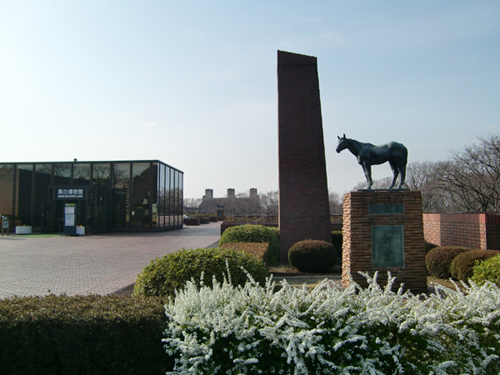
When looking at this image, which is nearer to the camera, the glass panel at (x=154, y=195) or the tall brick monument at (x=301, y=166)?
the tall brick monument at (x=301, y=166)

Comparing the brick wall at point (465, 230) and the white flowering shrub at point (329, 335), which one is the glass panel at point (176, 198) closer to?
the brick wall at point (465, 230)

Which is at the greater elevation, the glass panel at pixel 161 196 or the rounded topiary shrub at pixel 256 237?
the glass panel at pixel 161 196

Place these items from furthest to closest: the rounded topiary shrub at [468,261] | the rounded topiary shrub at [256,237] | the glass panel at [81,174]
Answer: the glass panel at [81,174], the rounded topiary shrub at [256,237], the rounded topiary shrub at [468,261]

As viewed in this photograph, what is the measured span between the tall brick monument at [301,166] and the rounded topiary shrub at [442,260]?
3799mm

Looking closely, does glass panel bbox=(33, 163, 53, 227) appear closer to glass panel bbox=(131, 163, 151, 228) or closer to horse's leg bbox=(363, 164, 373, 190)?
glass panel bbox=(131, 163, 151, 228)

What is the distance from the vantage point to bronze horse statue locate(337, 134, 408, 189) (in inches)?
297

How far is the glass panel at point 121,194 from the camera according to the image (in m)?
→ 29.1

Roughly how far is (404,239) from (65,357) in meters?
5.84

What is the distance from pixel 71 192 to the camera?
87.9 ft

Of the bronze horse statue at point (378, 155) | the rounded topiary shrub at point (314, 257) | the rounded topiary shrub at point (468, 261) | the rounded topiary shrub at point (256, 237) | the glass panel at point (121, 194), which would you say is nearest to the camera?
the bronze horse statue at point (378, 155)

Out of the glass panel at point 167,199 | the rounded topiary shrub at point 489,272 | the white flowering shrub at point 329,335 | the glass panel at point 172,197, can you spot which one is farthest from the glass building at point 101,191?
the white flowering shrub at point 329,335

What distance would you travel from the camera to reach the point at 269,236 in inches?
499

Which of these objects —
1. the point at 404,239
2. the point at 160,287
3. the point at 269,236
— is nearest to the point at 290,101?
the point at 269,236

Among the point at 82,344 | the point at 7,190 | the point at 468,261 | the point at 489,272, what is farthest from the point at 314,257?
the point at 7,190
